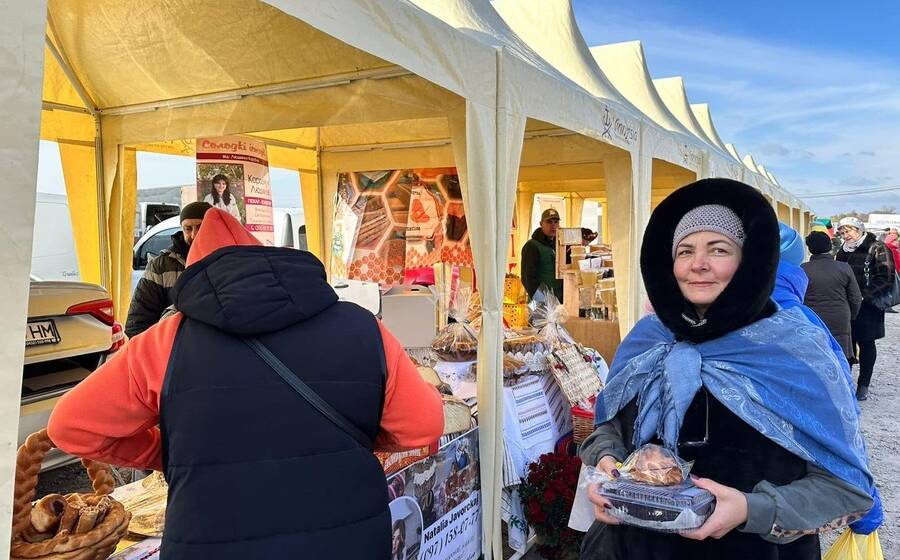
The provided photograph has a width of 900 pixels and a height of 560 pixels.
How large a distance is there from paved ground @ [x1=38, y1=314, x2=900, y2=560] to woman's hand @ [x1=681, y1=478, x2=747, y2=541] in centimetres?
220

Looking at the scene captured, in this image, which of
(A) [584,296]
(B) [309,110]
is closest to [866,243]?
(A) [584,296]

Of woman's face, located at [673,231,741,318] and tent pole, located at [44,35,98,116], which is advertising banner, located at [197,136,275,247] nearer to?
tent pole, located at [44,35,98,116]

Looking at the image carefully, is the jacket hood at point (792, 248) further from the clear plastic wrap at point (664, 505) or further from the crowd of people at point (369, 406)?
the clear plastic wrap at point (664, 505)

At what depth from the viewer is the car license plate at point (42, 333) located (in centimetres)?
334

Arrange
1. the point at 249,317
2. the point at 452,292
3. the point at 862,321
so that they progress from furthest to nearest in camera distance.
A: the point at 862,321 < the point at 452,292 < the point at 249,317

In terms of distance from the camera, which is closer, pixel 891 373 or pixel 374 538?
pixel 374 538

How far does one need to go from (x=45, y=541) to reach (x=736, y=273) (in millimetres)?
1643

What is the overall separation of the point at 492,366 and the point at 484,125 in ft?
3.58

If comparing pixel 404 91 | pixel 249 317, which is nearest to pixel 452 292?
pixel 404 91

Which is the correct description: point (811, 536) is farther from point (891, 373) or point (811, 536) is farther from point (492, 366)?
point (891, 373)

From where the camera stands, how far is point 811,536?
1.41 metres

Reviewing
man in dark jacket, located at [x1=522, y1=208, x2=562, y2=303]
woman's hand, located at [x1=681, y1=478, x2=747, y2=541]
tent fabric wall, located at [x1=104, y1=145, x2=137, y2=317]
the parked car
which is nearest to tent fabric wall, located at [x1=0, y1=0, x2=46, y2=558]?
woman's hand, located at [x1=681, y1=478, x2=747, y2=541]

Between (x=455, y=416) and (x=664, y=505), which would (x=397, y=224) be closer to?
(x=455, y=416)

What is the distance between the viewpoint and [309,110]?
11.7 feet
